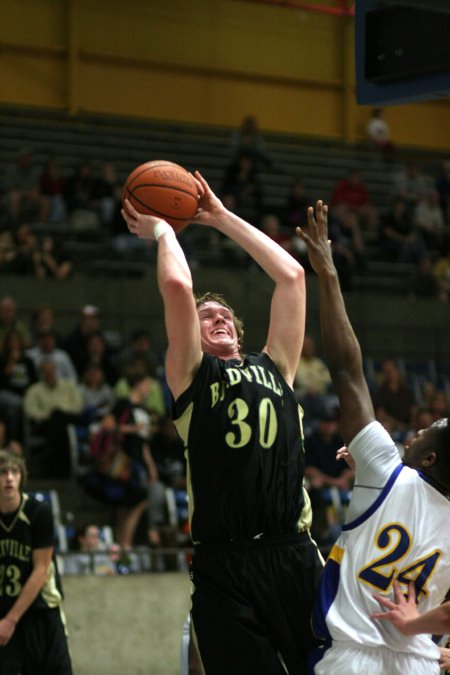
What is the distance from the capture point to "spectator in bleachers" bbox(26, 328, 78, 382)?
1332 centimetres

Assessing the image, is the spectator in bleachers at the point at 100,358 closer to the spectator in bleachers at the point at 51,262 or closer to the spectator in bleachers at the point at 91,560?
the spectator in bleachers at the point at 51,262

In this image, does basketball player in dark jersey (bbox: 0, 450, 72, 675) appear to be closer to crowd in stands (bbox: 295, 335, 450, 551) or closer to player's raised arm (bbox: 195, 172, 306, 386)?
player's raised arm (bbox: 195, 172, 306, 386)

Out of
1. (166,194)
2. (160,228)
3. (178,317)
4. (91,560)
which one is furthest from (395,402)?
(178,317)

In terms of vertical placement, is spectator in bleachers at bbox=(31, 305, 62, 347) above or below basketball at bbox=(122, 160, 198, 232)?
below

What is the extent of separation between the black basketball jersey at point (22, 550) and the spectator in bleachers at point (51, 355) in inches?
213

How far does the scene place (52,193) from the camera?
55.7ft

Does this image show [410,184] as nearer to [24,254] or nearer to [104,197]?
[104,197]

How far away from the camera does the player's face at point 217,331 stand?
4.94 m

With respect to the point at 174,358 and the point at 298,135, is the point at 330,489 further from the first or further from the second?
the point at 298,135

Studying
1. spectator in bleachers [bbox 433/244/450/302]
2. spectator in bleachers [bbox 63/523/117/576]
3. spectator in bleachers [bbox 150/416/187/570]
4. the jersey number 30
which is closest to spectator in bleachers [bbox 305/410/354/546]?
spectator in bleachers [bbox 150/416/187/570]

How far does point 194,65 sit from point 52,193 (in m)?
5.78

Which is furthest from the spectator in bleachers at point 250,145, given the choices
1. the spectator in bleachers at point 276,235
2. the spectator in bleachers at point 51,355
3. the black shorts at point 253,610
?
the black shorts at point 253,610

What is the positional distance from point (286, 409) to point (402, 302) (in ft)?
43.6

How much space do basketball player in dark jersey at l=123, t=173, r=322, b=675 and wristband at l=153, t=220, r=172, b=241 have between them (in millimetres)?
82
